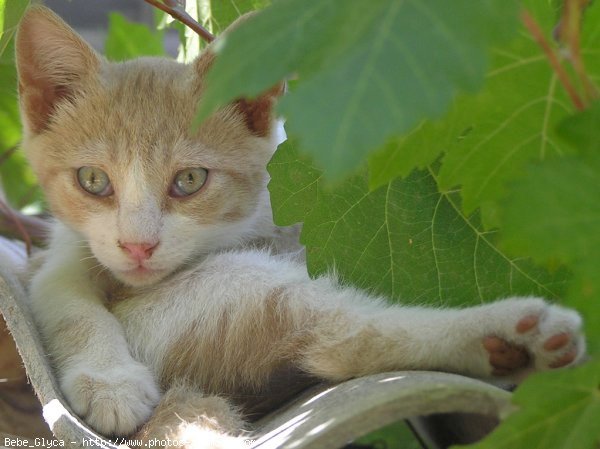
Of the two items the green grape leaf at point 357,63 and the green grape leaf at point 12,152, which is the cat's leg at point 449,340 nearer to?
the green grape leaf at point 357,63

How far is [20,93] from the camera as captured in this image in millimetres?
1611

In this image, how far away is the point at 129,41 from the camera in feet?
8.19

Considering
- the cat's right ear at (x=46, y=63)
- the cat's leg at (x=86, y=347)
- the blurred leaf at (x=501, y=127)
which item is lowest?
the cat's leg at (x=86, y=347)

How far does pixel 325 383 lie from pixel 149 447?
0.28 meters

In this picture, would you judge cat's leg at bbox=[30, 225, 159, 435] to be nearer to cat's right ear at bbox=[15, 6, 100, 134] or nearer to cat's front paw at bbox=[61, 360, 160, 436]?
cat's front paw at bbox=[61, 360, 160, 436]

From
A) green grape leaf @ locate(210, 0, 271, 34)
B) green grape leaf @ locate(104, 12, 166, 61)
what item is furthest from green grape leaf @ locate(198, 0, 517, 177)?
green grape leaf @ locate(104, 12, 166, 61)

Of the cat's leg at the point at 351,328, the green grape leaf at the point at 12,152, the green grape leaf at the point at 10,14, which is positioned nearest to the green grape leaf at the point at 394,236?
the cat's leg at the point at 351,328

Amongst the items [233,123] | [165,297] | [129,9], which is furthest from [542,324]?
[129,9]

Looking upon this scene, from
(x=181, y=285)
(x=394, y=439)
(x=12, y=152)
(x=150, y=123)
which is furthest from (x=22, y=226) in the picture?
(x=394, y=439)

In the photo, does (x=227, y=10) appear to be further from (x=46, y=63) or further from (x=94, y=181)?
(x=94, y=181)

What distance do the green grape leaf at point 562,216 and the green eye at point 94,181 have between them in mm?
981

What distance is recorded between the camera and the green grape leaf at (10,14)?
147cm

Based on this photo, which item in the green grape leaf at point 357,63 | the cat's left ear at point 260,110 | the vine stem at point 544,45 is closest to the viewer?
the green grape leaf at point 357,63

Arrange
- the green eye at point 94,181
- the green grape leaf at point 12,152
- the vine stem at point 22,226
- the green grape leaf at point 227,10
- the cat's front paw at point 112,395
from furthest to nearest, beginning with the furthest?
the vine stem at point 22,226 < the green grape leaf at point 12,152 < the green grape leaf at point 227,10 < the green eye at point 94,181 < the cat's front paw at point 112,395
